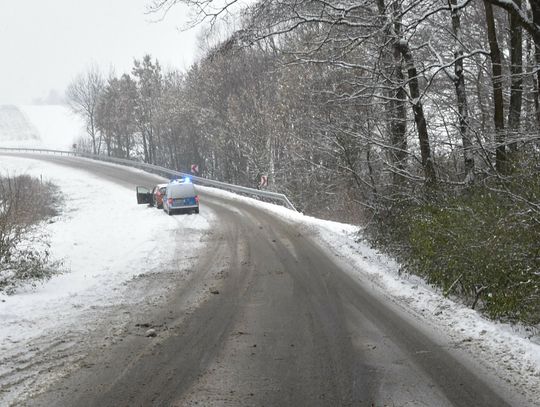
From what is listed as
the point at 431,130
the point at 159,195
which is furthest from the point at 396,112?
the point at 159,195

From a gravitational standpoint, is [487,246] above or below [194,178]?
below

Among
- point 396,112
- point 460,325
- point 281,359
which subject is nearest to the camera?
point 281,359

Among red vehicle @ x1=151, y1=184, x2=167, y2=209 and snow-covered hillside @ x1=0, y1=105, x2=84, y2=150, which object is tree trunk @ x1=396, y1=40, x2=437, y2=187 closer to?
red vehicle @ x1=151, y1=184, x2=167, y2=209

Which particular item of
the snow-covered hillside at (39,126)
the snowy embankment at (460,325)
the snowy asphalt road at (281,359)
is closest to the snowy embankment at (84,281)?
the snowy asphalt road at (281,359)

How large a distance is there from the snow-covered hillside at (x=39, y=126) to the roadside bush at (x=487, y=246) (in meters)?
90.4

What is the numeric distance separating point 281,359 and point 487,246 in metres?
3.32

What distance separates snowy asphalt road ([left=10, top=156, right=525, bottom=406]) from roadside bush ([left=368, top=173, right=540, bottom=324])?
1049 millimetres

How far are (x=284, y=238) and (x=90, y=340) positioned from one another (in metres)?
10.5

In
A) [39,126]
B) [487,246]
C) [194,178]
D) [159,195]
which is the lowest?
[487,246]

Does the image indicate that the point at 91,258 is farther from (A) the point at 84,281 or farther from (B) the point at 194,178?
(B) the point at 194,178

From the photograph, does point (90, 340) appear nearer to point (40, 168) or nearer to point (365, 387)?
point (365, 387)

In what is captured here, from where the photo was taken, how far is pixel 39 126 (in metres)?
112

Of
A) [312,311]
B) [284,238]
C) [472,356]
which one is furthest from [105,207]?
[472,356]

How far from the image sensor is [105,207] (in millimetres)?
29875
